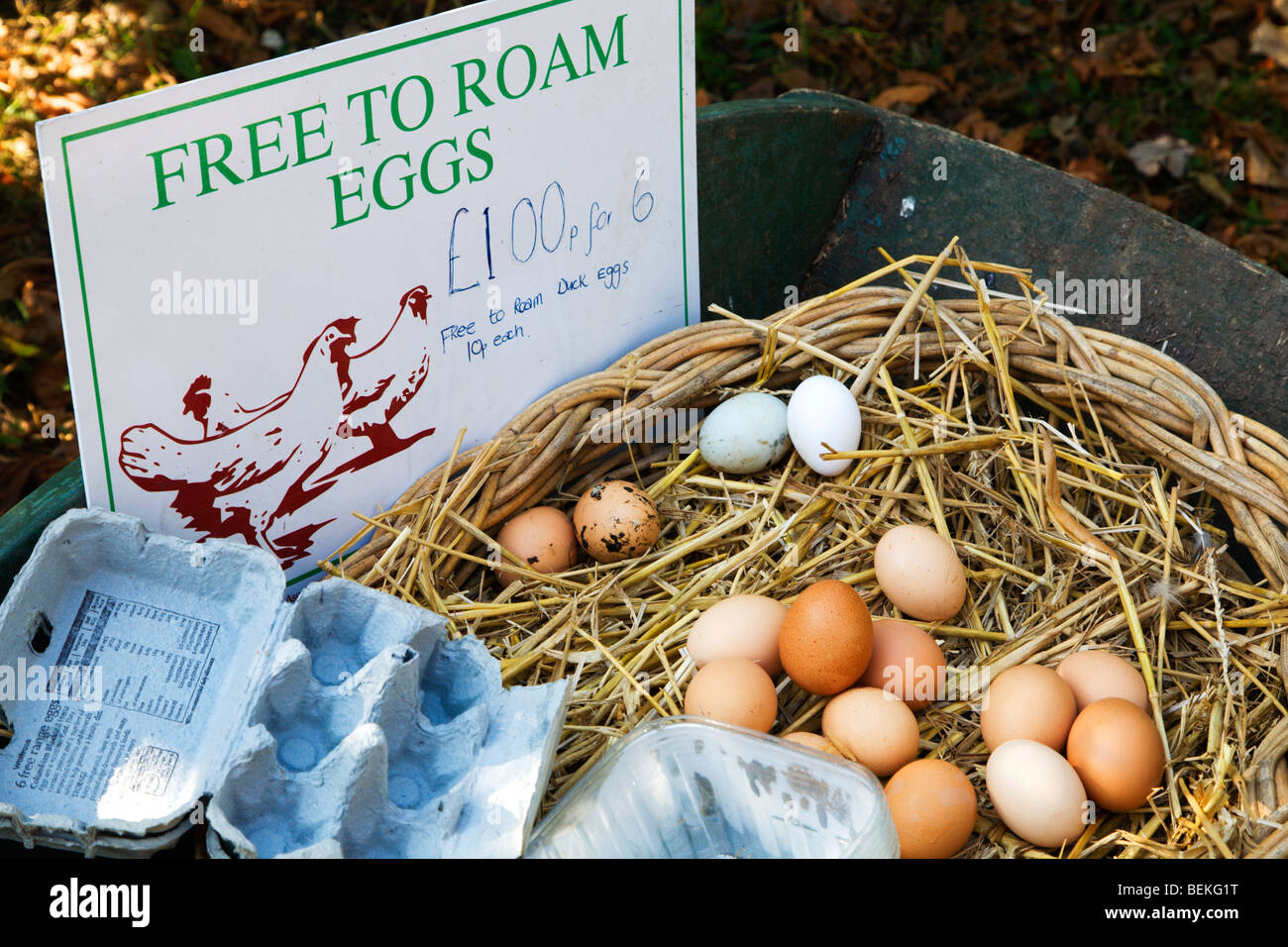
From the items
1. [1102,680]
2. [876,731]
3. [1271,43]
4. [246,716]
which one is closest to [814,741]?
[876,731]

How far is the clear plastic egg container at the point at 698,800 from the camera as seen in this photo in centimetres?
121

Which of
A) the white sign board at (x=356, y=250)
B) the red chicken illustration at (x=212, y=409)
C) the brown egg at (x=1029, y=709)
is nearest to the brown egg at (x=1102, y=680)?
the brown egg at (x=1029, y=709)

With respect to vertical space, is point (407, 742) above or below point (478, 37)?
below

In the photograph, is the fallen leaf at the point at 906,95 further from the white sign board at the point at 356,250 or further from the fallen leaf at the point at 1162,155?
the white sign board at the point at 356,250

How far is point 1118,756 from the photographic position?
1.30 meters

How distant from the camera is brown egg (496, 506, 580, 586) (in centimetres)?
162

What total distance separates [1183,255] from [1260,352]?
0.20m

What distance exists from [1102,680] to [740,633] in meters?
0.43

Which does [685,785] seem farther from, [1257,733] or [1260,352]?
[1260,352]

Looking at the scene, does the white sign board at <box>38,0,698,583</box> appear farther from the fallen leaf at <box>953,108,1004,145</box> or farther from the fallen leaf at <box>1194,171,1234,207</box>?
the fallen leaf at <box>1194,171,1234,207</box>

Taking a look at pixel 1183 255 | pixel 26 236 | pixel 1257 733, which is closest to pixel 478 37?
pixel 1183 255

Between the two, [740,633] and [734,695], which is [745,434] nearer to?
[740,633]

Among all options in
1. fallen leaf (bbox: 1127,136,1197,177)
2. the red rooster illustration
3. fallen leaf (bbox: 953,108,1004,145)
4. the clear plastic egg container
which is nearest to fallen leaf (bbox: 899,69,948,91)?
fallen leaf (bbox: 953,108,1004,145)

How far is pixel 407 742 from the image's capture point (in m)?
1.34
